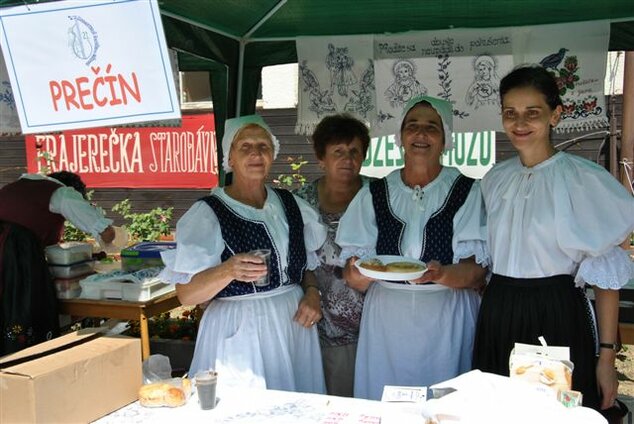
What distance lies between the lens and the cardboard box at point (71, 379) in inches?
59.0

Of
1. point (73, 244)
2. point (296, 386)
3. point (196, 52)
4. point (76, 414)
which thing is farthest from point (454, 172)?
point (73, 244)

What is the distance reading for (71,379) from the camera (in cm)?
159

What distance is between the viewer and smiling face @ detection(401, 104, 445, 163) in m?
2.32

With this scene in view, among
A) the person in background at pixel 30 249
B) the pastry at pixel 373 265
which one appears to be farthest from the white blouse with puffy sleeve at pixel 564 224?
the person in background at pixel 30 249

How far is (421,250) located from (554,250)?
50 cm

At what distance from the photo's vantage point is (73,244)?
370cm

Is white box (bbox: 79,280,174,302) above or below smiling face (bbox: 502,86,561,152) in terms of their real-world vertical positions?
below

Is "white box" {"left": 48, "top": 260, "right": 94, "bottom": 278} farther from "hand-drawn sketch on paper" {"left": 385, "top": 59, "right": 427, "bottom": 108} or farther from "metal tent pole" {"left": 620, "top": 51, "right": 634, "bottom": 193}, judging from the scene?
"metal tent pole" {"left": 620, "top": 51, "right": 634, "bottom": 193}

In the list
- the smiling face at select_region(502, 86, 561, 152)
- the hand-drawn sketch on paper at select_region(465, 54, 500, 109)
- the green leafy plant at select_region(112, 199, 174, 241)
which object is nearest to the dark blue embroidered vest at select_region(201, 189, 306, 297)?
the smiling face at select_region(502, 86, 561, 152)

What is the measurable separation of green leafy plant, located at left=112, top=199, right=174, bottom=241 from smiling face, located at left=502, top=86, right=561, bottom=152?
591 centimetres

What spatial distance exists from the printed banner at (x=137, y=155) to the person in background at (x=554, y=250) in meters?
5.62

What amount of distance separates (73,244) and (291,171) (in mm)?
4208

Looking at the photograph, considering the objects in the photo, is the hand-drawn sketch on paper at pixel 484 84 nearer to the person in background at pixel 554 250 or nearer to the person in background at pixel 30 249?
the person in background at pixel 554 250

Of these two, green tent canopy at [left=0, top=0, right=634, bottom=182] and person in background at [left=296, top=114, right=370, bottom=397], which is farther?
green tent canopy at [left=0, top=0, right=634, bottom=182]
